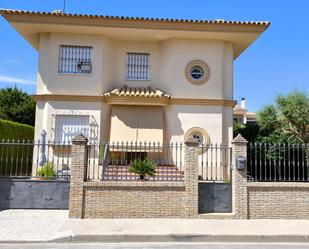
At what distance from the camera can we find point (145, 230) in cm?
989


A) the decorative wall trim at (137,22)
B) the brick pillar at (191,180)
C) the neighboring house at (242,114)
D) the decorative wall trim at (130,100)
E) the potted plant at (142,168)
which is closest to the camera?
the brick pillar at (191,180)

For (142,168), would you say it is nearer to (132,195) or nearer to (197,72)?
(132,195)

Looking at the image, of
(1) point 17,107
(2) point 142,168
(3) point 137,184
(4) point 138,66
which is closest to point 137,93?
(4) point 138,66

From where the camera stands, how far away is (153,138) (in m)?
16.9

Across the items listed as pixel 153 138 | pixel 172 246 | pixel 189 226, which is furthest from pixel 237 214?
pixel 153 138

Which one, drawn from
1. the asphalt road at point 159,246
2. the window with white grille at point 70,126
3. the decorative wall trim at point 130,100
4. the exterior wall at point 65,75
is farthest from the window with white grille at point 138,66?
the asphalt road at point 159,246

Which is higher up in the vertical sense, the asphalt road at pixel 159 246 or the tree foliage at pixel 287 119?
the tree foliage at pixel 287 119

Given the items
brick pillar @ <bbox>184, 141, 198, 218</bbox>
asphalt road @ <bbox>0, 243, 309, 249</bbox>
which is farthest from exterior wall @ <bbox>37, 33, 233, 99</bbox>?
asphalt road @ <bbox>0, 243, 309, 249</bbox>

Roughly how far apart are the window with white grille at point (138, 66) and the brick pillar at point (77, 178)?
734cm

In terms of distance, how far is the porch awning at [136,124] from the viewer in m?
16.9

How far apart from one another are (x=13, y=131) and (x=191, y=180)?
11.7 metres

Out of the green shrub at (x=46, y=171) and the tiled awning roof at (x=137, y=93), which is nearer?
the green shrub at (x=46, y=171)

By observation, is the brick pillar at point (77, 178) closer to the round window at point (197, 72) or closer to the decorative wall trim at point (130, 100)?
the decorative wall trim at point (130, 100)

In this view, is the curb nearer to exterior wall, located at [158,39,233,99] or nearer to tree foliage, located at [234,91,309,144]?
exterior wall, located at [158,39,233,99]
